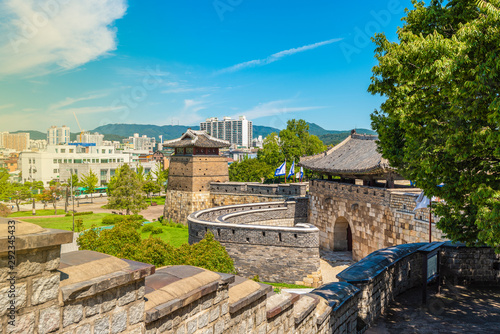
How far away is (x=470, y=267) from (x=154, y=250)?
361 inches

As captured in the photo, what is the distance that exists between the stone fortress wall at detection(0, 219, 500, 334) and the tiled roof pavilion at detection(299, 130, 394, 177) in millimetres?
12440

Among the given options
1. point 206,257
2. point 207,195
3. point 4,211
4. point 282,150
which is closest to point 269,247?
point 206,257

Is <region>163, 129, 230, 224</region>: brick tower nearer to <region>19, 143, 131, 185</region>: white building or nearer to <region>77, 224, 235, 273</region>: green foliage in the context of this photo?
<region>77, 224, 235, 273</region>: green foliage

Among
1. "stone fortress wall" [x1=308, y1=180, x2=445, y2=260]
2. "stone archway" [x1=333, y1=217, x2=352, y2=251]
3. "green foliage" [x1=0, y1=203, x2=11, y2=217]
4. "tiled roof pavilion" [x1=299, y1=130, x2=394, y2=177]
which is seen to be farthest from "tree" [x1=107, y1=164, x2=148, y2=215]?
"stone archway" [x1=333, y1=217, x2=352, y2=251]

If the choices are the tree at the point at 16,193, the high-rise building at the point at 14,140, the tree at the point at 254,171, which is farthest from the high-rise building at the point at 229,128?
the tree at the point at 16,193

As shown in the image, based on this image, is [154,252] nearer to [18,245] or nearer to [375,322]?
[375,322]

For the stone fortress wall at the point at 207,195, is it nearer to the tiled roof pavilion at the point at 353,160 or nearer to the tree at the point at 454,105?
the tiled roof pavilion at the point at 353,160

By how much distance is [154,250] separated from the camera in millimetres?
11711

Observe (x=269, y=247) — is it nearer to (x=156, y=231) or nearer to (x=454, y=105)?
(x=454, y=105)

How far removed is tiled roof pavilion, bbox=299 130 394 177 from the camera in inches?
682

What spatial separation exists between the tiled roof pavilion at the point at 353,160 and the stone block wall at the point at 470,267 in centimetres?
731

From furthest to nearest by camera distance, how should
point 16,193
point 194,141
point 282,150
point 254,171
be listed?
1. point 254,171
2. point 282,150
3. point 16,193
4. point 194,141

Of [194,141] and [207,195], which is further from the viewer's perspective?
[207,195]

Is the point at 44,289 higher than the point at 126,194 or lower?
higher
